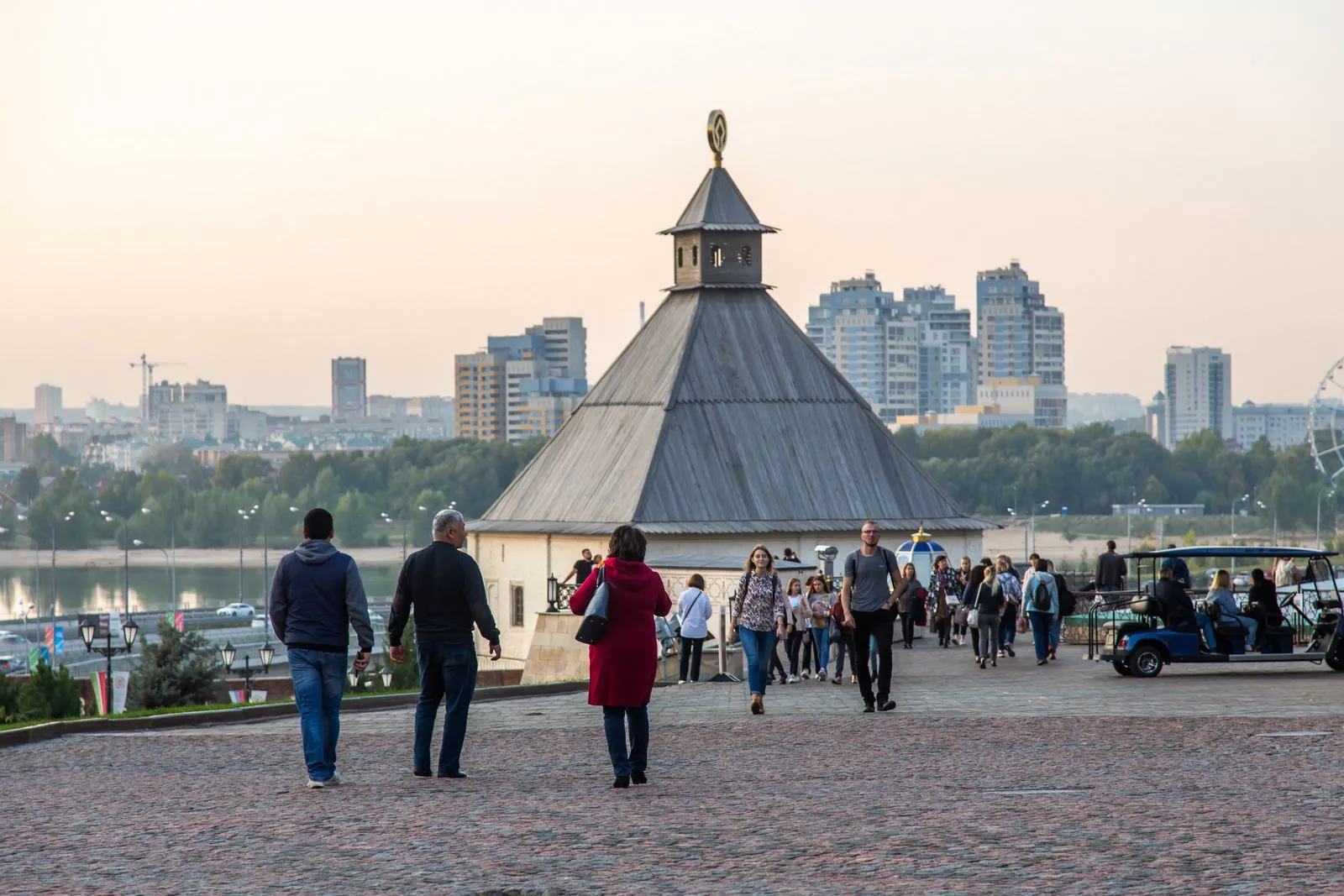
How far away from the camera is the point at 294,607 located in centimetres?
Result: 1358

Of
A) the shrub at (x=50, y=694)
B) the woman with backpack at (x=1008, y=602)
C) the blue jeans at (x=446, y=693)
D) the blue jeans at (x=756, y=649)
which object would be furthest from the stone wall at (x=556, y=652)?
the blue jeans at (x=446, y=693)

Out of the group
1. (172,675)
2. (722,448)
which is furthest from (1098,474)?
(172,675)

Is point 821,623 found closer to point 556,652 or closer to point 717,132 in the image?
point 556,652

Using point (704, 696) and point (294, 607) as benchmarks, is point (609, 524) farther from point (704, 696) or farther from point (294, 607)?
point (294, 607)

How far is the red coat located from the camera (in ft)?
43.8

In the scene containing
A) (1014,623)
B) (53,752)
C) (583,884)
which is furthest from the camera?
(1014,623)

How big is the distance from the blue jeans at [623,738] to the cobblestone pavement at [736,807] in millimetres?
Result: 211

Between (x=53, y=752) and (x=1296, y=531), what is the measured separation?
171 m

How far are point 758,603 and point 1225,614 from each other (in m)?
6.16

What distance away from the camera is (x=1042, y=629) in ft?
85.8

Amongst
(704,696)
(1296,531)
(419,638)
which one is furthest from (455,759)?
(1296,531)

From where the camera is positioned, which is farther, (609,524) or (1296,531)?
(1296,531)

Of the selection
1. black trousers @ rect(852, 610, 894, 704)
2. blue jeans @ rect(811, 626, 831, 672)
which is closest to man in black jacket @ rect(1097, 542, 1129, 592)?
blue jeans @ rect(811, 626, 831, 672)

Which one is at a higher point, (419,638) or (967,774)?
(419,638)
